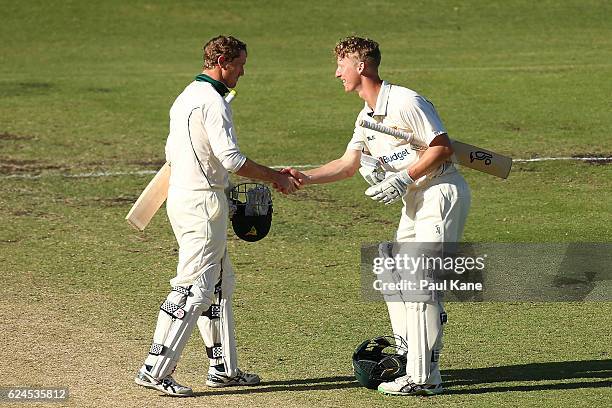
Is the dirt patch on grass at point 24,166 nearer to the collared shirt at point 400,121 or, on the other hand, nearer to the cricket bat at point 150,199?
the cricket bat at point 150,199

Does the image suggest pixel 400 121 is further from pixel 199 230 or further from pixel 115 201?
pixel 115 201

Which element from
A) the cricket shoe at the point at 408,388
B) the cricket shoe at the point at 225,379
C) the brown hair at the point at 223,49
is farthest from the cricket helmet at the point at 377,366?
the brown hair at the point at 223,49

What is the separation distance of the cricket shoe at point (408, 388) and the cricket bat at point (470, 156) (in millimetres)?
1517

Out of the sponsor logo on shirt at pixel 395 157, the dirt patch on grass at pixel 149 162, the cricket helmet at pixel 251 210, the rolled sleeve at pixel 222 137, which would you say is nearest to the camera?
the rolled sleeve at pixel 222 137

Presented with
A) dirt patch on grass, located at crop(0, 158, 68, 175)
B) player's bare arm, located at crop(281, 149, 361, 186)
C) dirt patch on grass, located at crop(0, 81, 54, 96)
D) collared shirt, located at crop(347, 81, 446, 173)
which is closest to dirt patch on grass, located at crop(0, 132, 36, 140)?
dirt patch on grass, located at crop(0, 158, 68, 175)

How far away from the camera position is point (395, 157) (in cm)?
835

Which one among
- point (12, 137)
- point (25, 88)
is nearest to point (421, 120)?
point (12, 137)

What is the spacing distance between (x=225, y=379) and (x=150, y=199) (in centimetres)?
140

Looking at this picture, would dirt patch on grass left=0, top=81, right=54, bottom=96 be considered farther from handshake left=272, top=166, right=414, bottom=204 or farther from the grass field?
handshake left=272, top=166, right=414, bottom=204

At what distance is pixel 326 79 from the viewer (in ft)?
71.2

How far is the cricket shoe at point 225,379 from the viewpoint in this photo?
8422mm

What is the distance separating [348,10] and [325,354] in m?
21.6

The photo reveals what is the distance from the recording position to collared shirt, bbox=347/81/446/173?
8133 mm

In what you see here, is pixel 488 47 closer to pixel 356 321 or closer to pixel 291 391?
pixel 356 321
